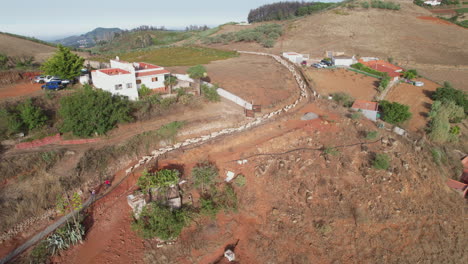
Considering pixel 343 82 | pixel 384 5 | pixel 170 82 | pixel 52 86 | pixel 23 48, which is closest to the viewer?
pixel 52 86

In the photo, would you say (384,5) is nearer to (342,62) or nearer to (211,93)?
(342,62)

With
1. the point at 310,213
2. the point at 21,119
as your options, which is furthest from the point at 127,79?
the point at 310,213

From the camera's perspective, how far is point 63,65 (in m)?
26.5

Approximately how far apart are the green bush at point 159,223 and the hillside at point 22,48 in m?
39.3


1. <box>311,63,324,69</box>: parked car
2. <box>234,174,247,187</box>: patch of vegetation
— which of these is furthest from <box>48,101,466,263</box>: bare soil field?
<box>311,63,324,69</box>: parked car

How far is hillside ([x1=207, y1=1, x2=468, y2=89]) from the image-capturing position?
4772 cm

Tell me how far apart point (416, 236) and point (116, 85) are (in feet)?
80.3

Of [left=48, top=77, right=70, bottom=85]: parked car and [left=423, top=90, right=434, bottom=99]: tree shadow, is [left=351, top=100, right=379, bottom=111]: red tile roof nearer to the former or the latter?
[left=423, top=90, right=434, bottom=99]: tree shadow

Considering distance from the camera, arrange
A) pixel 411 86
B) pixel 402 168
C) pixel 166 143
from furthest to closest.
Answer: pixel 411 86
pixel 166 143
pixel 402 168

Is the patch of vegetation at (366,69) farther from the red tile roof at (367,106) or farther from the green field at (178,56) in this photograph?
the green field at (178,56)

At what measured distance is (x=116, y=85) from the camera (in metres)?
24.5

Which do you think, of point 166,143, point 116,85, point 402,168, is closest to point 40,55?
point 116,85

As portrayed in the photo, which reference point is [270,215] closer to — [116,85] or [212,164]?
[212,164]

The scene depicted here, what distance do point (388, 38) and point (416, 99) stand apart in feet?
105
